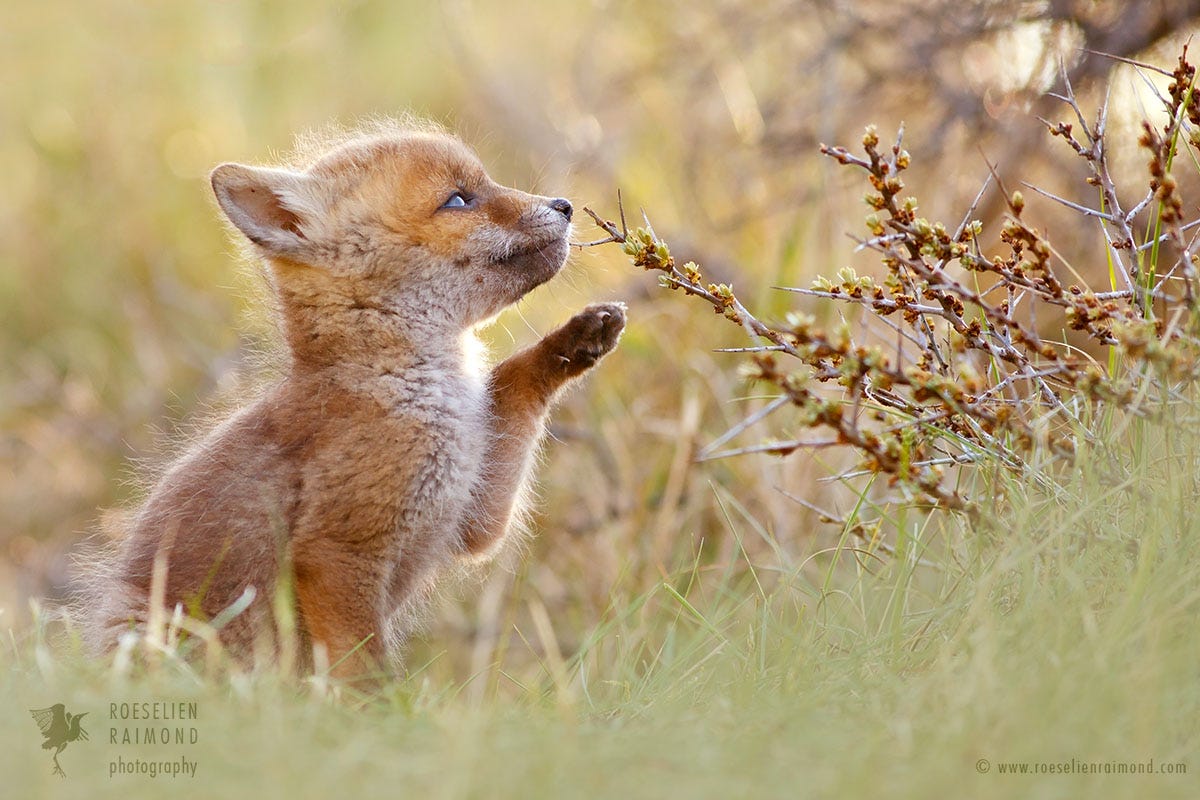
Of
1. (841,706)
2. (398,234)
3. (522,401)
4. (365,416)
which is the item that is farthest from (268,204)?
(841,706)

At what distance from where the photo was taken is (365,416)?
3.86 m

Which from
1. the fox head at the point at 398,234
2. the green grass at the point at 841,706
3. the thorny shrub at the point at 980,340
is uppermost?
the fox head at the point at 398,234

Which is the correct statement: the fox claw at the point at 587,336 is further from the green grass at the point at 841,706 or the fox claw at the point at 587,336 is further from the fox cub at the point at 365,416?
the green grass at the point at 841,706

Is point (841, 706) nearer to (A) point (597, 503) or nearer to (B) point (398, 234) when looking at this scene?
(B) point (398, 234)

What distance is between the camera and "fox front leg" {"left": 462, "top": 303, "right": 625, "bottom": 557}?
13.6 feet

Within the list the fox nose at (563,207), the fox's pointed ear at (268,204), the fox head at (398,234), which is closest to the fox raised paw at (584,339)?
the fox head at (398,234)

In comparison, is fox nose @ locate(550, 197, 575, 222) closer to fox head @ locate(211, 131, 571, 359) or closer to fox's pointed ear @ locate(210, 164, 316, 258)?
fox head @ locate(211, 131, 571, 359)

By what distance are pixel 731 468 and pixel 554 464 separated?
125 centimetres

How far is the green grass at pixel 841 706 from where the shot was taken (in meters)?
2.29

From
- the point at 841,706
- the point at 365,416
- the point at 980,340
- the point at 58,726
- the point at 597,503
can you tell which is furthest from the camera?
the point at 597,503

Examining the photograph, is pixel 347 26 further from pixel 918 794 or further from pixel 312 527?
pixel 918 794

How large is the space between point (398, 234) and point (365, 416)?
0.75m

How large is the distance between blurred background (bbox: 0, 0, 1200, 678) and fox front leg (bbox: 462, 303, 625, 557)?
40 centimetres

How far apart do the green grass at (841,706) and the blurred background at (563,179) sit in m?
0.91
